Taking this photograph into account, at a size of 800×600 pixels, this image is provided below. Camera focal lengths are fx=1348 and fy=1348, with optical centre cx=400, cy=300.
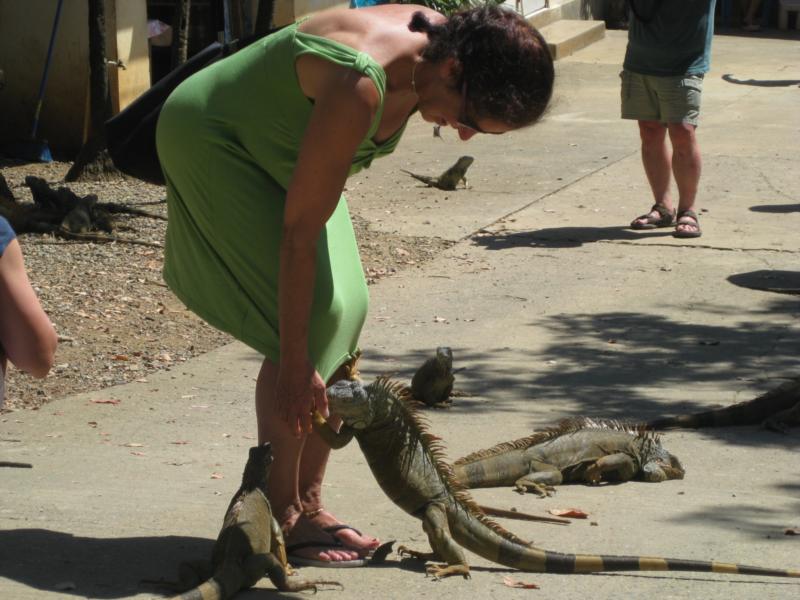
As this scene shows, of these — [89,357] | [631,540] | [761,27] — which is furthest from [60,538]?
[761,27]

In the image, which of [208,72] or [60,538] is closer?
[208,72]

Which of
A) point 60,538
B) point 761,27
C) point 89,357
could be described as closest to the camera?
point 60,538

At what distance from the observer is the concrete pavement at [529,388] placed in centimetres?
418

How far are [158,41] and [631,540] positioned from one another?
35.6 feet

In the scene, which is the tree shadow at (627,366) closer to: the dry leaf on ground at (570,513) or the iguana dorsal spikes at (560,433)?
the iguana dorsal spikes at (560,433)

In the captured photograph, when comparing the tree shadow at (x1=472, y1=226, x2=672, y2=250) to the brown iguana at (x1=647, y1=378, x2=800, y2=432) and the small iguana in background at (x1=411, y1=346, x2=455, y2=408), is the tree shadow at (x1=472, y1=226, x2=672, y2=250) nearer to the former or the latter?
the small iguana in background at (x1=411, y1=346, x2=455, y2=408)

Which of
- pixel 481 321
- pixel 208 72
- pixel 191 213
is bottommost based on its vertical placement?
pixel 481 321

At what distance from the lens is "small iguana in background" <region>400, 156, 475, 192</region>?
11.0 metres

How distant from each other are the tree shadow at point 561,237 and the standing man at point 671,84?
0.52 feet

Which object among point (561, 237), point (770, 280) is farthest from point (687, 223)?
point (770, 280)

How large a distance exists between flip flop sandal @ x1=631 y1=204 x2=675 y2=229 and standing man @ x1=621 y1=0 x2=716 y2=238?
4cm

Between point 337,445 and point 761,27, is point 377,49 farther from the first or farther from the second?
point 761,27

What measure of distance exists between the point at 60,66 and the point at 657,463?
8693 millimetres

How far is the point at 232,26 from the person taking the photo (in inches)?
567
